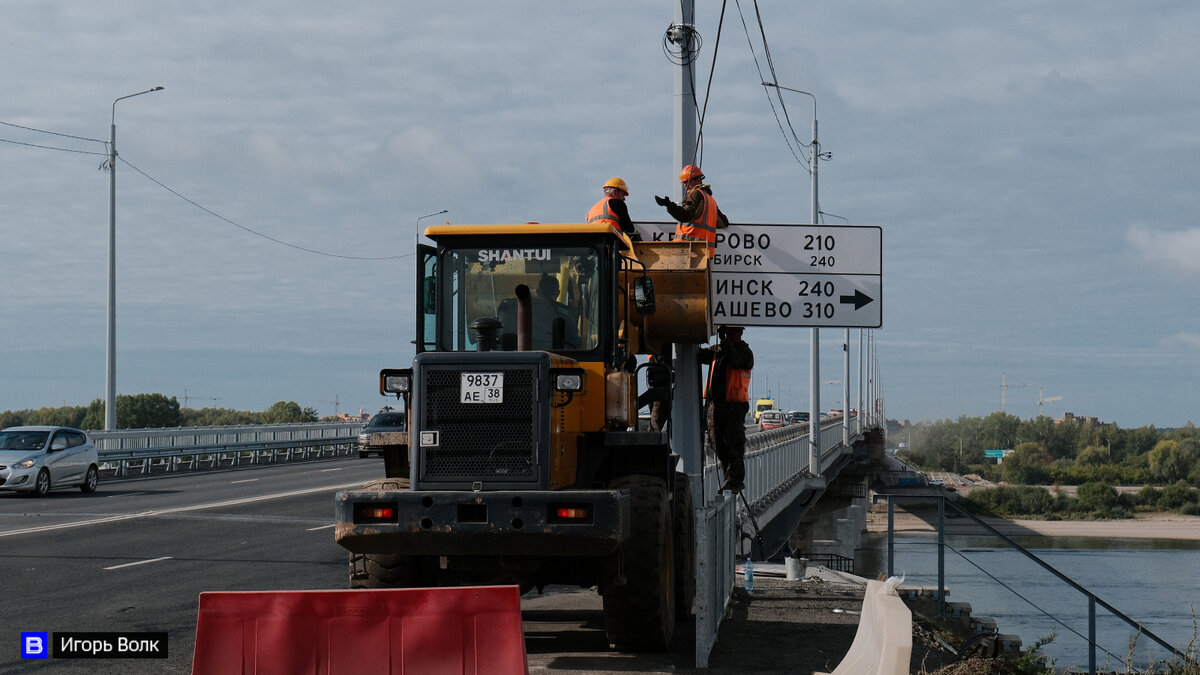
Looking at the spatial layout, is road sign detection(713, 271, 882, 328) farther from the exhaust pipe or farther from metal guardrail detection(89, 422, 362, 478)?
metal guardrail detection(89, 422, 362, 478)

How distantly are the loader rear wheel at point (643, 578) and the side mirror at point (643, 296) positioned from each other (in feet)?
4.14

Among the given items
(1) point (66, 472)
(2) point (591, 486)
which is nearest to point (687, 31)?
(2) point (591, 486)

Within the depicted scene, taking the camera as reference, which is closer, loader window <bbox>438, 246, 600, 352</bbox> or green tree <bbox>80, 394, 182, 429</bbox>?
loader window <bbox>438, 246, 600, 352</bbox>

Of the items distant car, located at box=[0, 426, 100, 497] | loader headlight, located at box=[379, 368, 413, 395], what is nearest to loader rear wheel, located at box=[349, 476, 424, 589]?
loader headlight, located at box=[379, 368, 413, 395]

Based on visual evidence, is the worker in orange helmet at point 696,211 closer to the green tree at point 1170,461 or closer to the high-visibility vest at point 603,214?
the high-visibility vest at point 603,214

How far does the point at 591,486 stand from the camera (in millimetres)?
9758

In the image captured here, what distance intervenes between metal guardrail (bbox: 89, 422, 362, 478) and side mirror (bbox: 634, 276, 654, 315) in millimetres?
30996

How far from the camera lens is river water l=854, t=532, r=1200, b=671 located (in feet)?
166

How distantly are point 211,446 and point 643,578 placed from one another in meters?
36.7

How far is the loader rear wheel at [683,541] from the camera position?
34.6 feet

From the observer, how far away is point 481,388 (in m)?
8.84

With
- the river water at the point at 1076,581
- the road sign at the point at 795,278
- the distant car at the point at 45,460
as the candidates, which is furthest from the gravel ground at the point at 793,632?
the river water at the point at 1076,581

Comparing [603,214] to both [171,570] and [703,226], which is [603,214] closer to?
[703,226]

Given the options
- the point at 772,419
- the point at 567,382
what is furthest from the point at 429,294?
the point at 772,419
